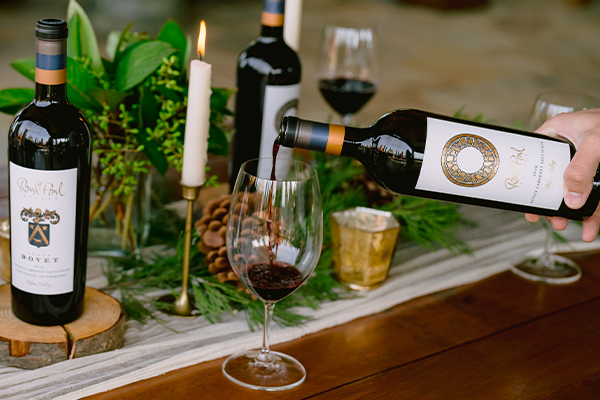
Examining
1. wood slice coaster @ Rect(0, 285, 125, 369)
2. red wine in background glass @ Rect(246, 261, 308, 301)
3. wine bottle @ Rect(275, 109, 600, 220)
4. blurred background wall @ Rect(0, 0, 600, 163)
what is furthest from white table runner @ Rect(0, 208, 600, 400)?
blurred background wall @ Rect(0, 0, 600, 163)

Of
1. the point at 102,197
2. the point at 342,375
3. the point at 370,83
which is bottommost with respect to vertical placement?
the point at 342,375

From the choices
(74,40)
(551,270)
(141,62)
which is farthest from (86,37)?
(551,270)

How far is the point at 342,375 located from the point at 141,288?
1.07 ft

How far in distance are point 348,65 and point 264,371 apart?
0.85 metres

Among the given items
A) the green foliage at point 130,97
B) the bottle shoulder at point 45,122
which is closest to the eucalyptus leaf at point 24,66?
the green foliage at point 130,97

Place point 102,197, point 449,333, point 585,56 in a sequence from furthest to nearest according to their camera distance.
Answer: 1. point 585,56
2. point 102,197
3. point 449,333

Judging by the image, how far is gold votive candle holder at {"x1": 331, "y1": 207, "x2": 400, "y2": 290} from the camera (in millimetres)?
979

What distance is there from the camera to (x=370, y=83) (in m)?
1.46

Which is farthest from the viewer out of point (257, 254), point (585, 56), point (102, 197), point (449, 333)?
point (585, 56)

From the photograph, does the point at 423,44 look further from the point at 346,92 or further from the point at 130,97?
the point at 130,97

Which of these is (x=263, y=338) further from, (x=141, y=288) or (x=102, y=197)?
(x=102, y=197)

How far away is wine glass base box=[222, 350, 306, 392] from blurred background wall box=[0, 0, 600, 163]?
8.59 ft

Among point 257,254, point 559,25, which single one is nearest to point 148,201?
point 257,254

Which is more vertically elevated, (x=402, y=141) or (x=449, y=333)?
(x=402, y=141)
